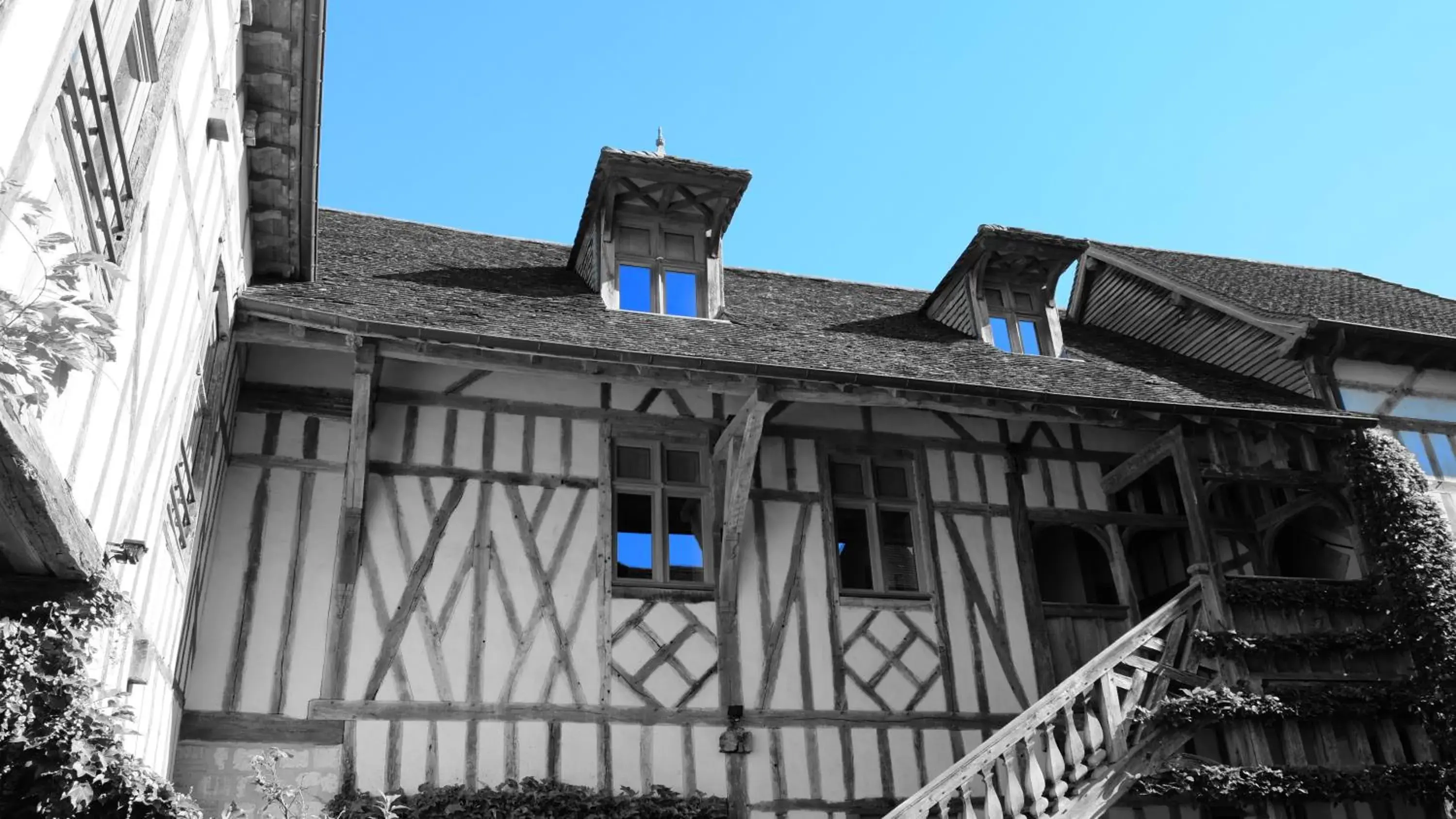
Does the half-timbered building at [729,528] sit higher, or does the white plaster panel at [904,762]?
the half-timbered building at [729,528]

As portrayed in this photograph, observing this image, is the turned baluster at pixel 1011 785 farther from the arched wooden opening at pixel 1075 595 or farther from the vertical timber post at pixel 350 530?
the vertical timber post at pixel 350 530

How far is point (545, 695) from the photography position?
9258mm

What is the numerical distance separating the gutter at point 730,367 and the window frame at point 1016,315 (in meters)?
2.62

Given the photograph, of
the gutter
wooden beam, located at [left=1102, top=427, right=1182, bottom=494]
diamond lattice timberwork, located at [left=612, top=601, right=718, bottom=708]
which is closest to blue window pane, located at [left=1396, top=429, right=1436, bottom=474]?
the gutter

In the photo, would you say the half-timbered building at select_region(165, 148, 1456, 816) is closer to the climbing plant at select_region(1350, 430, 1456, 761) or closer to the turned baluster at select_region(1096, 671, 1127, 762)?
the turned baluster at select_region(1096, 671, 1127, 762)

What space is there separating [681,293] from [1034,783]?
18.7ft

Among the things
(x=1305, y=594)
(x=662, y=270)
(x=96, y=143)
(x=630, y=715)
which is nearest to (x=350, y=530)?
(x=630, y=715)

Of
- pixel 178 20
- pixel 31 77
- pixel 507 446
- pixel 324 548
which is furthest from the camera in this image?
pixel 507 446

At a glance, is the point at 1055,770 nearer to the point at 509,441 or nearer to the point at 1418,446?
the point at 509,441

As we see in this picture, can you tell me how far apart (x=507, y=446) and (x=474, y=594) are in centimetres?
133

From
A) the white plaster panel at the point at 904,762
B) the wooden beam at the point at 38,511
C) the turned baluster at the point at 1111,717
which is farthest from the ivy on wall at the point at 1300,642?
the wooden beam at the point at 38,511

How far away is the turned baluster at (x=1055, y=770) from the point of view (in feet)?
28.1

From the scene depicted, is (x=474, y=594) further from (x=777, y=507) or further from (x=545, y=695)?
(x=777, y=507)

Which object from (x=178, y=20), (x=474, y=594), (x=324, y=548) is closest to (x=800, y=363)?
(x=474, y=594)
